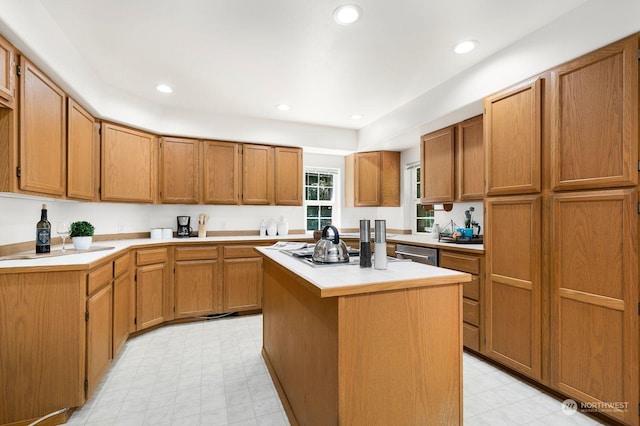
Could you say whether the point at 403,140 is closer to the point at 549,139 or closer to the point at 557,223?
the point at 549,139

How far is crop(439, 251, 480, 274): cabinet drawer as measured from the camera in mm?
2637

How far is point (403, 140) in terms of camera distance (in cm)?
398

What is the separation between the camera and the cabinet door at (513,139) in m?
2.14

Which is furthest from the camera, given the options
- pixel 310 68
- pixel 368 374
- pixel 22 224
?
pixel 310 68

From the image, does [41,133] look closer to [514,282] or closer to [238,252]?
[238,252]

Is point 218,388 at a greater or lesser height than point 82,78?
lesser

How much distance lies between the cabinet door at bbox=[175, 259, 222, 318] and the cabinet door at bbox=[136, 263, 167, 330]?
157mm

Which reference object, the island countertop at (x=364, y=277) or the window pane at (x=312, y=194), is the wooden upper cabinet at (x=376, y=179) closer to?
the window pane at (x=312, y=194)

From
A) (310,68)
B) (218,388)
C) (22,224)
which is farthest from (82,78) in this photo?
(218,388)

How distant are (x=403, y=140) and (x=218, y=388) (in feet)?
11.2

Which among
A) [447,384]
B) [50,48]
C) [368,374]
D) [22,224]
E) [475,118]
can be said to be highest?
[50,48]

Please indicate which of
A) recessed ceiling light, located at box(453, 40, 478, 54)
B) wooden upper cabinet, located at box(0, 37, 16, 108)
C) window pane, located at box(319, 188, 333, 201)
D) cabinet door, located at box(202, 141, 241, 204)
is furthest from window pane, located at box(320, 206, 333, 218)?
wooden upper cabinet, located at box(0, 37, 16, 108)

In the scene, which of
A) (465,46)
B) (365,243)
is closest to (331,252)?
(365,243)

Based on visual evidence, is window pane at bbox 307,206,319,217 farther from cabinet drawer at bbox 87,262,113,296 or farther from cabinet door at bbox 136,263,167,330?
cabinet drawer at bbox 87,262,113,296
